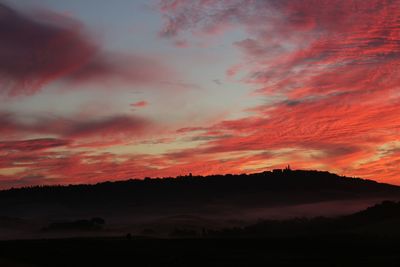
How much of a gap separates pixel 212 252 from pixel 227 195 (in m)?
142

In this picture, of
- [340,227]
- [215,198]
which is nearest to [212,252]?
[340,227]

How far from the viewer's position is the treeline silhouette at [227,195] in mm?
174125

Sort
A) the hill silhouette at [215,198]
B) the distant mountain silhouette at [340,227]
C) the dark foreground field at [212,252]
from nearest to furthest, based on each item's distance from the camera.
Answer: the dark foreground field at [212,252], the distant mountain silhouette at [340,227], the hill silhouette at [215,198]

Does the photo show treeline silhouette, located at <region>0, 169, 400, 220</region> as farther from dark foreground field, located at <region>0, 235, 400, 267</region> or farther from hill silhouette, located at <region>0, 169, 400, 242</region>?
dark foreground field, located at <region>0, 235, 400, 267</region>

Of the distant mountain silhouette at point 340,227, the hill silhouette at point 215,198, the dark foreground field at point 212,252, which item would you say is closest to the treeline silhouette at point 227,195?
the hill silhouette at point 215,198

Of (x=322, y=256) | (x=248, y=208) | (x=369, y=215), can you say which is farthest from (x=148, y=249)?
(x=248, y=208)

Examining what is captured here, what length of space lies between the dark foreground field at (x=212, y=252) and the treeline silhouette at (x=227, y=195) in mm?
114060

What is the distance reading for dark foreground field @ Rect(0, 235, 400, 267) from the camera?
130 feet

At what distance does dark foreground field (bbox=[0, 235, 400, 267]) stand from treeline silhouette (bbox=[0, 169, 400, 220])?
11406 centimetres

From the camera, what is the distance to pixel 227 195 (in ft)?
617

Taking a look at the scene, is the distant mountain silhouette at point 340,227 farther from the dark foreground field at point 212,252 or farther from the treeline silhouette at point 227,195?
the treeline silhouette at point 227,195

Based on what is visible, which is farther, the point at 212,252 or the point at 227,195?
the point at 227,195

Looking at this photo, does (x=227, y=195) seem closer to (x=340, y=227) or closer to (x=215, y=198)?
(x=215, y=198)

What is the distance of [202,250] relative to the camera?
4822 cm
